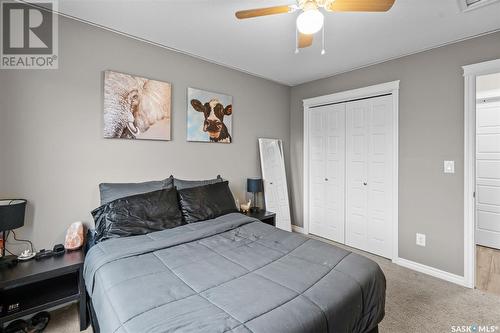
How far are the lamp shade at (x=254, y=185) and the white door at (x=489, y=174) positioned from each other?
343 centimetres

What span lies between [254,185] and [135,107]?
→ 5.87 feet

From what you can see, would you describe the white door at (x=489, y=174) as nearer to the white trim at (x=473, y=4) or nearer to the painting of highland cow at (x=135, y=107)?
the white trim at (x=473, y=4)

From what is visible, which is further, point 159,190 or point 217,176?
point 217,176

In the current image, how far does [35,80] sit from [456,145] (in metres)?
4.13

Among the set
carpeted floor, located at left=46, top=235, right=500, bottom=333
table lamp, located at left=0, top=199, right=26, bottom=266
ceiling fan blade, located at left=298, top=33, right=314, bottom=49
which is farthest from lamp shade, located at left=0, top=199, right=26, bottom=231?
ceiling fan blade, located at left=298, top=33, right=314, bottom=49

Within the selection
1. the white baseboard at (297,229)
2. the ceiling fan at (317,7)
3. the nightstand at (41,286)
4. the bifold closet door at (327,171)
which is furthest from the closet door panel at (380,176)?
the nightstand at (41,286)

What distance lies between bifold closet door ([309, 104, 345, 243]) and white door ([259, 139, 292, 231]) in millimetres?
454

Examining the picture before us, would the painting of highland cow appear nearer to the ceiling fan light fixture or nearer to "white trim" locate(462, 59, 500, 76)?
the ceiling fan light fixture

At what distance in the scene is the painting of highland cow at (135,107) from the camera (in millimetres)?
2365

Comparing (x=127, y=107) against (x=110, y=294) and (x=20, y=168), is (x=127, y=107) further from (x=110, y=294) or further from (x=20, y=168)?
(x=110, y=294)

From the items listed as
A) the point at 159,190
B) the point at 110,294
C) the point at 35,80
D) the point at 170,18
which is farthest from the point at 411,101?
the point at 35,80

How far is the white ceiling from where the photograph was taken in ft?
6.63

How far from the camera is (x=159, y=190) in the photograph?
2.34 metres

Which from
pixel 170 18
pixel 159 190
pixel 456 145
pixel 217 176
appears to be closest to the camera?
pixel 170 18
